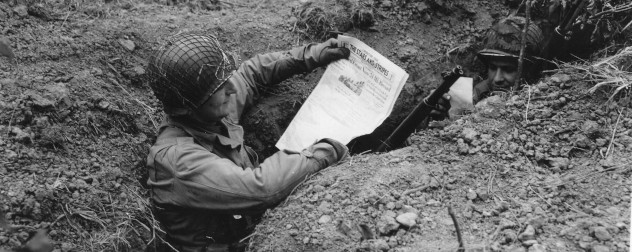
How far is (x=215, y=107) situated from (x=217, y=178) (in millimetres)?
418

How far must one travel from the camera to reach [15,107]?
2.55 metres

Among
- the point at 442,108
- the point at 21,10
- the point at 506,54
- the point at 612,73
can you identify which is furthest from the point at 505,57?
the point at 21,10

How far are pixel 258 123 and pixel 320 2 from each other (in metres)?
1.08

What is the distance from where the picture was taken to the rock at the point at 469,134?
2.59 metres

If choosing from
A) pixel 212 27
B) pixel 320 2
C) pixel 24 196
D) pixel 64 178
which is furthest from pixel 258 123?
pixel 24 196

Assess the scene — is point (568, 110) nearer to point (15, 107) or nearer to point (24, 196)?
point (24, 196)

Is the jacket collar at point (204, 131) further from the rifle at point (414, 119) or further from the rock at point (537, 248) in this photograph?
the rock at point (537, 248)

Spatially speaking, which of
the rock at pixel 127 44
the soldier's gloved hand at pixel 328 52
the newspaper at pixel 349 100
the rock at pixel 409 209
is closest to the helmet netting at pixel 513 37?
the newspaper at pixel 349 100

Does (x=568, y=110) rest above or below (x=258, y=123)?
above

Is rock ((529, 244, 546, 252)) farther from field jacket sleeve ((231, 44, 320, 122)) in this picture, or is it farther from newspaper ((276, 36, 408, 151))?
field jacket sleeve ((231, 44, 320, 122))

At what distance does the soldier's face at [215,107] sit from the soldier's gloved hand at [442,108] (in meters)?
1.32

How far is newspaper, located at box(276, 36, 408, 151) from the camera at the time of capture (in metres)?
3.21

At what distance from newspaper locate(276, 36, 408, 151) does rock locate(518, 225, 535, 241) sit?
1301 millimetres

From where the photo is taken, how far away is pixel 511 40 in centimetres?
335
